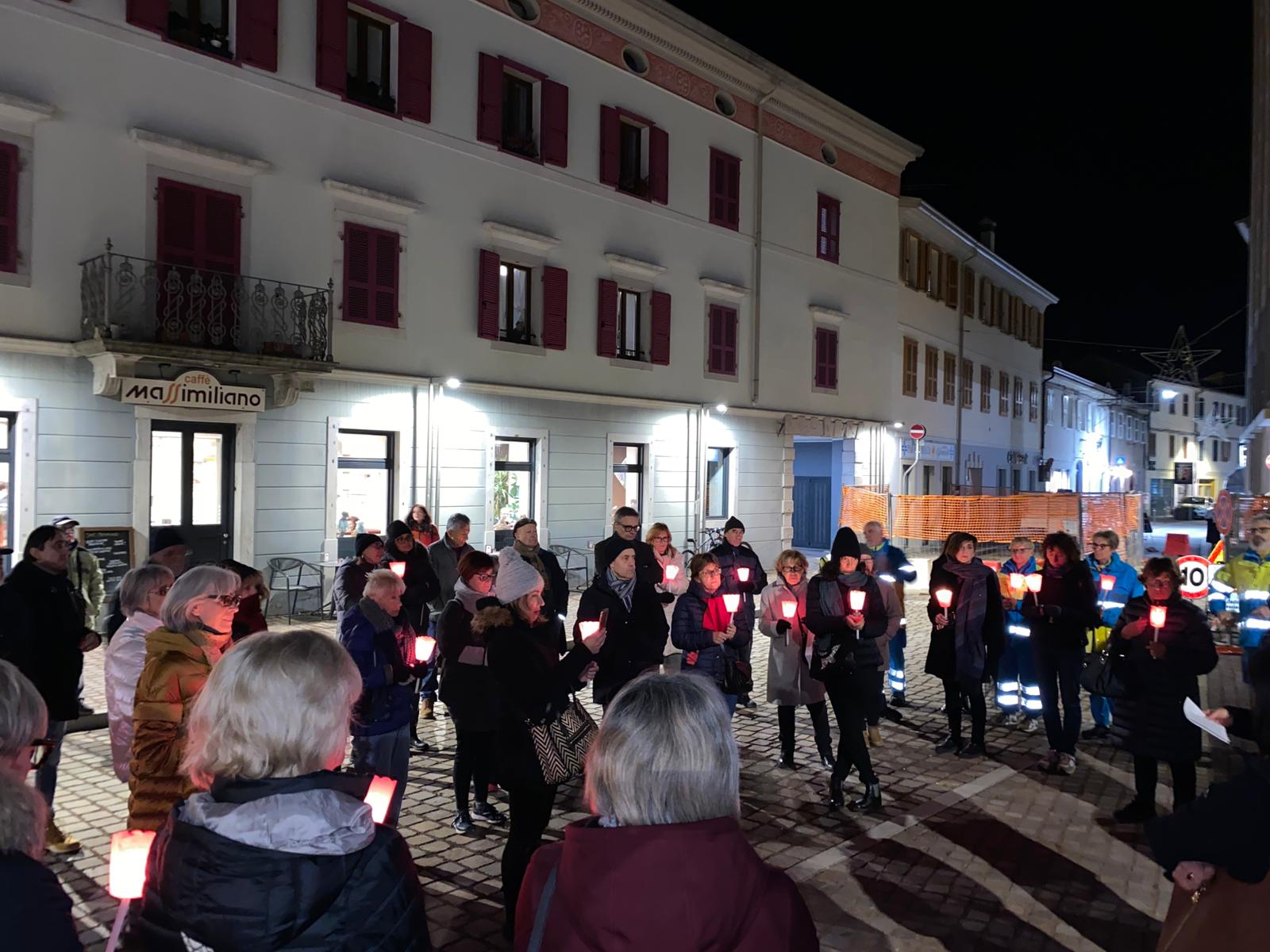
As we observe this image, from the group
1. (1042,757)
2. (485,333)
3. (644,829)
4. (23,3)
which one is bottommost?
(1042,757)

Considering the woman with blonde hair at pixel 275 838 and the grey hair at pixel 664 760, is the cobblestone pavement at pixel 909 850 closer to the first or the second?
the woman with blonde hair at pixel 275 838

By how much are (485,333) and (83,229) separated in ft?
22.2

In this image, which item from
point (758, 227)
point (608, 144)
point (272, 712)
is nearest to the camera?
point (272, 712)

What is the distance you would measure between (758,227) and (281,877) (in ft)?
74.0

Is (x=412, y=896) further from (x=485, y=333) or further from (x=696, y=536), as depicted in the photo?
(x=696, y=536)

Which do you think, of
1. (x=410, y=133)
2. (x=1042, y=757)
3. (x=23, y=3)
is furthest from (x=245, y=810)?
(x=410, y=133)

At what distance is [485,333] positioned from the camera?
17.7 meters

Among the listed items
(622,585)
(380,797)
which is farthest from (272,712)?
(622,585)

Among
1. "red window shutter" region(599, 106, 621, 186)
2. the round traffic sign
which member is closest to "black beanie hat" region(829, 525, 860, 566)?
the round traffic sign

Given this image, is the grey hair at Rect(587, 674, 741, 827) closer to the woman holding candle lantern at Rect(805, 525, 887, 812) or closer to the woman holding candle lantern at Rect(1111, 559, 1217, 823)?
the woman holding candle lantern at Rect(805, 525, 887, 812)

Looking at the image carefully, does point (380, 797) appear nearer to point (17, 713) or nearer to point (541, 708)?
point (17, 713)

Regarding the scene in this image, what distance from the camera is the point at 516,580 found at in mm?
5211

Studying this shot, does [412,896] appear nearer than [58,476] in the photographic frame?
Yes

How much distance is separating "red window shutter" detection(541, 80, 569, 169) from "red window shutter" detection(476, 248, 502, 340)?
2.57m
